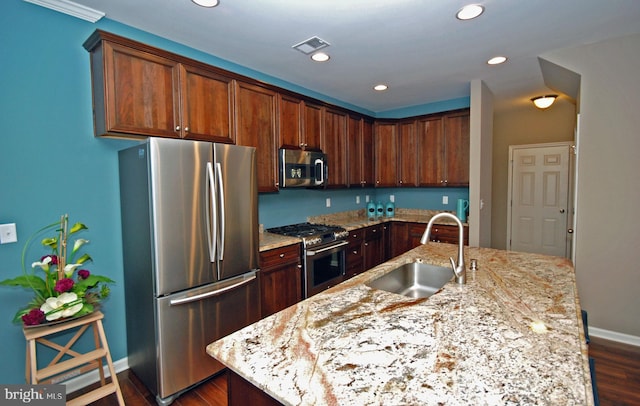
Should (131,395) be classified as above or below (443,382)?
below

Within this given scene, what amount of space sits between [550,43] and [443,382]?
3071 millimetres

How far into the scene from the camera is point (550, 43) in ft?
8.60

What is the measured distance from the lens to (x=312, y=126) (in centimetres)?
351

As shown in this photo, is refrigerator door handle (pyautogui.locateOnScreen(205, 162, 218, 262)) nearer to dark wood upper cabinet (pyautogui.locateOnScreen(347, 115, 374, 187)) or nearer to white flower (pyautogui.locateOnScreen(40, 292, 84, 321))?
white flower (pyautogui.locateOnScreen(40, 292, 84, 321))

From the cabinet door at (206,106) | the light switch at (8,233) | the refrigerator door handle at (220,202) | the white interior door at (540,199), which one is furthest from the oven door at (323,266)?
Answer: the white interior door at (540,199)

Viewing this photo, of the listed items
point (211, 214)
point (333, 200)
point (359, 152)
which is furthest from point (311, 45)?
point (333, 200)

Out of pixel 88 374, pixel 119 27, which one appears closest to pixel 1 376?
pixel 88 374

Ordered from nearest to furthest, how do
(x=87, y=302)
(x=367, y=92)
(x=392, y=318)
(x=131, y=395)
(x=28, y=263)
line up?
(x=392, y=318) < (x=87, y=302) < (x=28, y=263) < (x=131, y=395) < (x=367, y=92)

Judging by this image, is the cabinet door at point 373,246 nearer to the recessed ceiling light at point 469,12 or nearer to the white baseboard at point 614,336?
the white baseboard at point 614,336

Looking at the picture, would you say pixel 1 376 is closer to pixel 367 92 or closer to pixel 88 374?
pixel 88 374

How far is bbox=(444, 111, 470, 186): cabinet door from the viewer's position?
4074 millimetres

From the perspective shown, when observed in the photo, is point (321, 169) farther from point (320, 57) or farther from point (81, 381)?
point (81, 381)

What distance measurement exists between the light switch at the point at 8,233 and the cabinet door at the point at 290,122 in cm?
208

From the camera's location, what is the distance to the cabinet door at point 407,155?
4484mm
